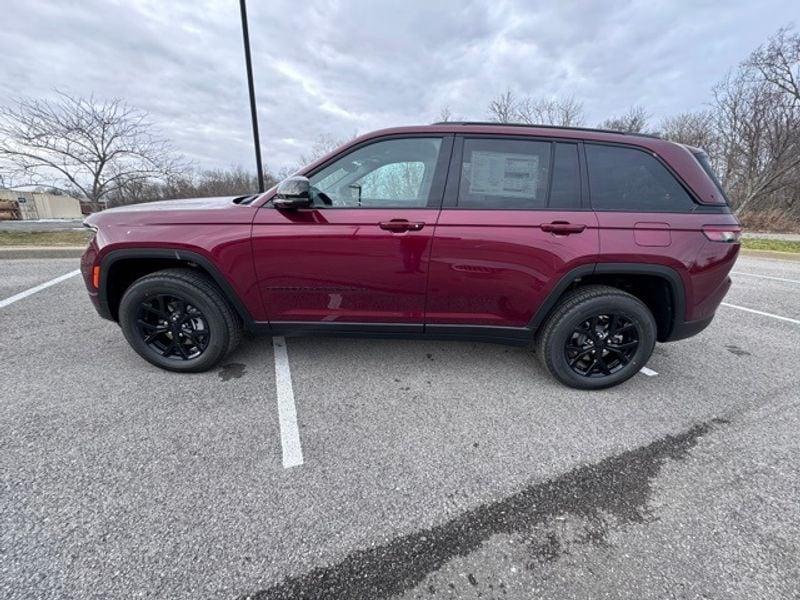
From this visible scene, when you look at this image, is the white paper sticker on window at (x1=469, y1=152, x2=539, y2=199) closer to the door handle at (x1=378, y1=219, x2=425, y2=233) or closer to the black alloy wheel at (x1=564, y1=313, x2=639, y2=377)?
the door handle at (x1=378, y1=219, x2=425, y2=233)

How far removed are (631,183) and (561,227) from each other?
Result: 24.8 inches

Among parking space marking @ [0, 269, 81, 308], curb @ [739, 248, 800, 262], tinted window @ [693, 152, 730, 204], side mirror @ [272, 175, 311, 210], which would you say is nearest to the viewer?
side mirror @ [272, 175, 311, 210]

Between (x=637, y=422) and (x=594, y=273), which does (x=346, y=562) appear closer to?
(x=637, y=422)

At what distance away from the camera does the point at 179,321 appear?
277 centimetres

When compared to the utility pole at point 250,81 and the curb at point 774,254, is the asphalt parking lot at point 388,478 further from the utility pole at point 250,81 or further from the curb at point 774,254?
the curb at point 774,254

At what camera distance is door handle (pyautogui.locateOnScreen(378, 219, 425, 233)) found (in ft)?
8.05

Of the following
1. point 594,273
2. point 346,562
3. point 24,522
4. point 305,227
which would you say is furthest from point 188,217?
point 594,273

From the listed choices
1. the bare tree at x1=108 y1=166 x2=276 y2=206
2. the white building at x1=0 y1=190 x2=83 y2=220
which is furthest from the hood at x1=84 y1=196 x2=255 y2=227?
the white building at x1=0 y1=190 x2=83 y2=220

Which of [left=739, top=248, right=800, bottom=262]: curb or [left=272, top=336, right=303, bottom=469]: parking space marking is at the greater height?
[left=739, top=248, right=800, bottom=262]: curb

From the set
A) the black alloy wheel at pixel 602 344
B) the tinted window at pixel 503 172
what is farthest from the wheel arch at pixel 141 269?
the black alloy wheel at pixel 602 344

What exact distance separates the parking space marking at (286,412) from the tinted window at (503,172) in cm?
187

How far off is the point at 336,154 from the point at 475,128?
3.36ft

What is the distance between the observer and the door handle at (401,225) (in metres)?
2.45

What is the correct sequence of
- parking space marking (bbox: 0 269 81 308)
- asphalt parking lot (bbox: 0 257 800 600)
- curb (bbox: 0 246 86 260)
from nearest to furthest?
asphalt parking lot (bbox: 0 257 800 600) → parking space marking (bbox: 0 269 81 308) → curb (bbox: 0 246 86 260)
